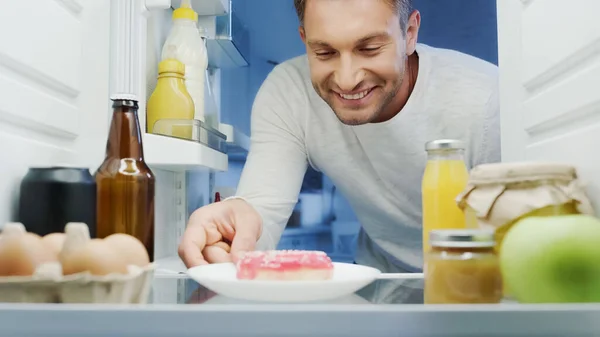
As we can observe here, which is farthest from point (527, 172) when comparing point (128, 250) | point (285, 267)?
point (128, 250)

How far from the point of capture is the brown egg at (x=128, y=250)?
0.55 m

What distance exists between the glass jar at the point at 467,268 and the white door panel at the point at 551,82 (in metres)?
0.24

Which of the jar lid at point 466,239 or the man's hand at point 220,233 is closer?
the jar lid at point 466,239

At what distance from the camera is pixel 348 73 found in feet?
4.09

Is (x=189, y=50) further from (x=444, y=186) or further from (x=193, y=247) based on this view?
(x=444, y=186)

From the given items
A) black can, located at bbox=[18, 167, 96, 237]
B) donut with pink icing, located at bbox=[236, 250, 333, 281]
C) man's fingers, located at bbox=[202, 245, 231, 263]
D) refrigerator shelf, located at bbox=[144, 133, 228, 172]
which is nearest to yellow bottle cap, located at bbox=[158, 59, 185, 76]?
refrigerator shelf, located at bbox=[144, 133, 228, 172]

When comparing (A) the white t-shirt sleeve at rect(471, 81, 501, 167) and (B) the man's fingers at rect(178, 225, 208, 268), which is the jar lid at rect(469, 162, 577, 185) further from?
(A) the white t-shirt sleeve at rect(471, 81, 501, 167)

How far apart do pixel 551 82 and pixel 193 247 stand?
24.2 inches

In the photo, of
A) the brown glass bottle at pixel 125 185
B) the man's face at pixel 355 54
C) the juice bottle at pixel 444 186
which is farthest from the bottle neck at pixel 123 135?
the man's face at pixel 355 54

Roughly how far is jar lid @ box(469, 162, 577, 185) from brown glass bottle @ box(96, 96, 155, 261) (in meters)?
0.41

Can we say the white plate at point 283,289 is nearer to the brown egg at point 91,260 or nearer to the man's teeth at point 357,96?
the brown egg at point 91,260

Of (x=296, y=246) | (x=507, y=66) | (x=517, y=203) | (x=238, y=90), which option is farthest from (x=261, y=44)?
(x=517, y=203)

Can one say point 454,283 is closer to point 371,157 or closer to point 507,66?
point 507,66

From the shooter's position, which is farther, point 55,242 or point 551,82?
point 551,82
